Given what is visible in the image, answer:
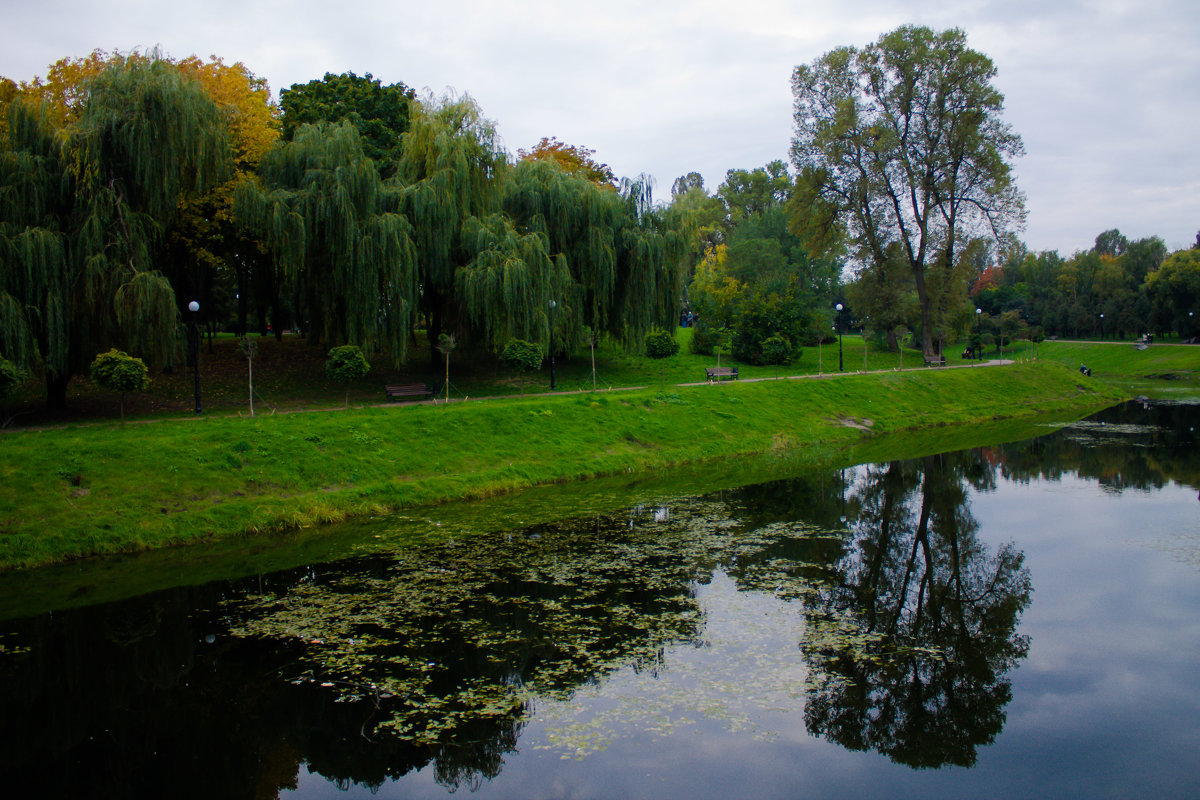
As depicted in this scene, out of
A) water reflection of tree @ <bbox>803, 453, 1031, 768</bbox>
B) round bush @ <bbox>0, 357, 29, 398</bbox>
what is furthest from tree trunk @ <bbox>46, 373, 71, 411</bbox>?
water reflection of tree @ <bbox>803, 453, 1031, 768</bbox>

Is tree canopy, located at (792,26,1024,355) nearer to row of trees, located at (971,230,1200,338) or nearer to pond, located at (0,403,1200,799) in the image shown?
row of trees, located at (971,230,1200,338)

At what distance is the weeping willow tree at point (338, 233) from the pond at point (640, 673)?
11452 millimetres

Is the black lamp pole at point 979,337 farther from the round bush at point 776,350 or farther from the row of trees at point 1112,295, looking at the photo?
the round bush at point 776,350

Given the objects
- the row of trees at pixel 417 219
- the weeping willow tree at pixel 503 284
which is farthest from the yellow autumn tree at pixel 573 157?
the weeping willow tree at pixel 503 284

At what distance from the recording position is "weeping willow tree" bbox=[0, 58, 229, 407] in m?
18.5

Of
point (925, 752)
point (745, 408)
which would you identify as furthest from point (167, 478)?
point (745, 408)

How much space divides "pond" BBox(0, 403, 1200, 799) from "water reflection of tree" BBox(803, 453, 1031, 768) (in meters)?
0.04

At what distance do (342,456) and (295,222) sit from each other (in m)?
8.57

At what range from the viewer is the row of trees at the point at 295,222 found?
19172 millimetres

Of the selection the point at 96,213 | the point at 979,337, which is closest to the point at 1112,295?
the point at 979,337

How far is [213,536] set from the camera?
47.7ft

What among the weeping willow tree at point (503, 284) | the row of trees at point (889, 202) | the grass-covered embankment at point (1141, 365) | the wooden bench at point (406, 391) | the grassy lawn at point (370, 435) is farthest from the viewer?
the grass-covered embankment at point (1141, 365)

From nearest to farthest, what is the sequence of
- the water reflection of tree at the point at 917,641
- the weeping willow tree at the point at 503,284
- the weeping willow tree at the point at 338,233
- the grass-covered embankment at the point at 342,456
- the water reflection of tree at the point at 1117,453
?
the water reflection of tree at the point at 917,641 < the grass-covered embankment at the point at 342,456 < the water reflection of tree at the point at 1117,453 < the weeping willow tree at the point at 338,233 < the weeping willow tree at the point at 503,284

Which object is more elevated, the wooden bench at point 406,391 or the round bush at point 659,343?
the round bush at point 659,343
